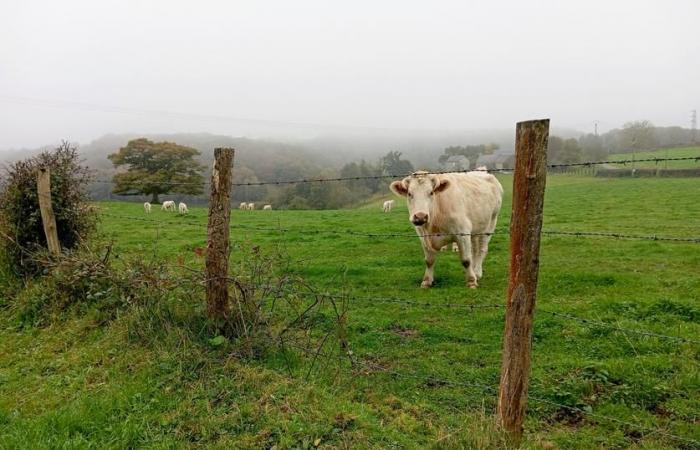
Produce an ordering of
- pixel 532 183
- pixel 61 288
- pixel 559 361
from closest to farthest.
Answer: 1. pixel 532 183
2. pixel 559 361
3. pixel 61 288

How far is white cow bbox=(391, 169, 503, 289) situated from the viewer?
7273mm

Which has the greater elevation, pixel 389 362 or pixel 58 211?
pixel 58 211

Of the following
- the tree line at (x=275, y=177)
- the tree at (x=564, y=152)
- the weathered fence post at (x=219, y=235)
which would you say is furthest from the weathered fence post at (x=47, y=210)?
the tree at (x=564, y=152)

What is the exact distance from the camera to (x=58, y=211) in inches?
295

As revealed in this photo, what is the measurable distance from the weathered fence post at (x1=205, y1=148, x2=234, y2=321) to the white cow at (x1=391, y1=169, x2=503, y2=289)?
261 cm

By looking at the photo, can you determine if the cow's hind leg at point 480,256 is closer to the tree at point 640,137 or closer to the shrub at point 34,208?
the shrub at point 34,208

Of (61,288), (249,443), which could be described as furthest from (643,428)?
(61,288)

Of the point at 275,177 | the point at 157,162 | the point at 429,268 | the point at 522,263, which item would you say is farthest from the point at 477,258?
the point at 275,177

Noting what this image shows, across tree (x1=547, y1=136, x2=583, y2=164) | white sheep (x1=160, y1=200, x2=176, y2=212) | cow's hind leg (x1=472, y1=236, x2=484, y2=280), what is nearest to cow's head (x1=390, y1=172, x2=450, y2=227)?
cow's hind leg (x1=472, y1=236, x2=484, y2=280)

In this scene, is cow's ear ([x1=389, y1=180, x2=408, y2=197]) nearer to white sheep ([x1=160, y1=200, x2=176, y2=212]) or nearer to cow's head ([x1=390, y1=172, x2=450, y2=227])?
cow's head ([x1=390, y1=172, x2=450, y2=227])

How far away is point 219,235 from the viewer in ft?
16.0

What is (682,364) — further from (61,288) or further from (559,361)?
(61,288)

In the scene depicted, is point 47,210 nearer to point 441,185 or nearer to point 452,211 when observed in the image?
point 441,185

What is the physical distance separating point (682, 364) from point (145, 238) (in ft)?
48.7
